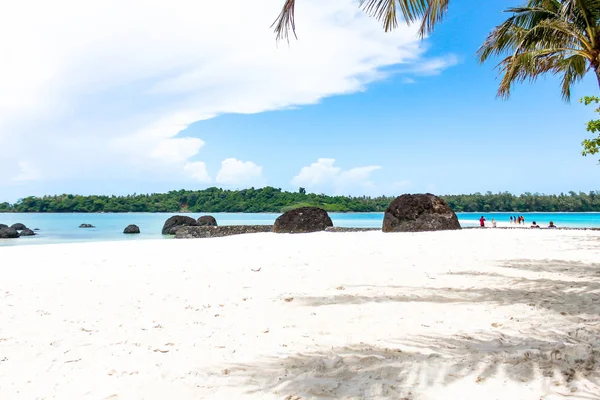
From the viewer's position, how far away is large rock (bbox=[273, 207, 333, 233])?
17094 millimetres

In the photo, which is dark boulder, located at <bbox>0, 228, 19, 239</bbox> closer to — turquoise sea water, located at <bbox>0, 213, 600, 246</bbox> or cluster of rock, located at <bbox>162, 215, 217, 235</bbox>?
turquoise sea water, located at <bbox>0, 213, 600, 246</bbox>

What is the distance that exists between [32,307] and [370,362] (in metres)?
3.75

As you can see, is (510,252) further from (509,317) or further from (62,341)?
(62,341)

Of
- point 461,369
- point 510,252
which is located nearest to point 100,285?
point 461,369

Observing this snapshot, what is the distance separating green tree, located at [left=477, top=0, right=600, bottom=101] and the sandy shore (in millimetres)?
6757

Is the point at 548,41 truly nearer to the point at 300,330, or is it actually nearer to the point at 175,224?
the point at 300,330

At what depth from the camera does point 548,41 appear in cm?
1249

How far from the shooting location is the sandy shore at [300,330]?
2.76 meters

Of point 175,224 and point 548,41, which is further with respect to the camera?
point 175,224

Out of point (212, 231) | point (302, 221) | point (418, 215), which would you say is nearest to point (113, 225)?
point (212, 231)

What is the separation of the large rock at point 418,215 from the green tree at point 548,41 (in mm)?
4400

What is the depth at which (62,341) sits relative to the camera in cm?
364

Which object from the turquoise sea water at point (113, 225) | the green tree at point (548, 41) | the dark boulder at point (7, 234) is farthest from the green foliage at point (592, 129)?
the dark boulder at point (7, 234)

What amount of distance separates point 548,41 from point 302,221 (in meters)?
10.3
